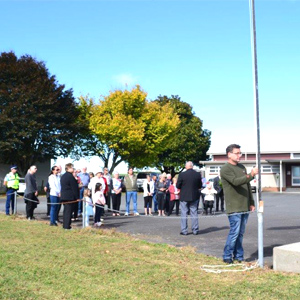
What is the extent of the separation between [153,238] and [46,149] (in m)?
31.8

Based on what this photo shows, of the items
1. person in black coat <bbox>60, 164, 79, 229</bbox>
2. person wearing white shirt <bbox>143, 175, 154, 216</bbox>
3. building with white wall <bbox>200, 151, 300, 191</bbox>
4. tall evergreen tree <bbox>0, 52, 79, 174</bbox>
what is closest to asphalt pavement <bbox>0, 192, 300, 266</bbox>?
person in black coat <bbox>60, 164, 79, 229</bbox>

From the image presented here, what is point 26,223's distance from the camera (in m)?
14.6

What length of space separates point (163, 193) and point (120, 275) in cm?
1228

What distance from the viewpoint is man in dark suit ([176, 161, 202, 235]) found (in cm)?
1246

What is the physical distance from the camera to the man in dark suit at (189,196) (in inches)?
491

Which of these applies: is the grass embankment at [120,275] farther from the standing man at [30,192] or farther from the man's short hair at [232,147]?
the standing man at [30,192]

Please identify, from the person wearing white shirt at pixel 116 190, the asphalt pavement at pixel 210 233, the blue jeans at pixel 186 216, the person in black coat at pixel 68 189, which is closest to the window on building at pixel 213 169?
the person wearing white shirt at pixel 116 190

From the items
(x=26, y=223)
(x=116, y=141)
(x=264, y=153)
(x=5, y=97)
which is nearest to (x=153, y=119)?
(x=116, y=141)

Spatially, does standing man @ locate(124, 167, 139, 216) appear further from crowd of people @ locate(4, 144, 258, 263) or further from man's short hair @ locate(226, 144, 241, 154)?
man's short hair @ locate(226, 144, 241, 154)

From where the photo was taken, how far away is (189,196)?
1252 cm

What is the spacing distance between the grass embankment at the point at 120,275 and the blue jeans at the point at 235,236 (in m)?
0.36

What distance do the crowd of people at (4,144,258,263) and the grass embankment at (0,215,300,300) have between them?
36.6 inches

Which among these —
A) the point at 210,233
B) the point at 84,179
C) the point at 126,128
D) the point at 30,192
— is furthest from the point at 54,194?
the point at 126,128

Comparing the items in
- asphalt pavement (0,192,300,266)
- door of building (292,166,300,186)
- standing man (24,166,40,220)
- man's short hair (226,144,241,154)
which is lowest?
asphalt pavement (0,192,300,266)
